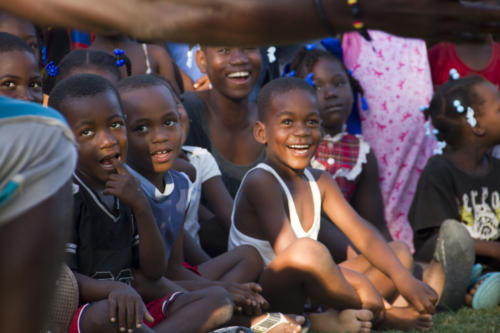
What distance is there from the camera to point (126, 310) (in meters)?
2.39

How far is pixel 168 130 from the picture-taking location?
3.31m

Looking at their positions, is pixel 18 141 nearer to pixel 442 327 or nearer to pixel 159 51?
pixel 442 327

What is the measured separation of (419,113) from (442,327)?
218cm

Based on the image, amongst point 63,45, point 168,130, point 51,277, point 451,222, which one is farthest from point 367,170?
point 51,277

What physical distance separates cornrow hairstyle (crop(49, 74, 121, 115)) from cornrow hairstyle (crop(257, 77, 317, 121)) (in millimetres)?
1154

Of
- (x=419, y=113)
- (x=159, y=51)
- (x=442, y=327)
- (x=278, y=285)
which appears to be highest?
(x=159, y=51)

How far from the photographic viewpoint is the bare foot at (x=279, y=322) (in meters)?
2.98

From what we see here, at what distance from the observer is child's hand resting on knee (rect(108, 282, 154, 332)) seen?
2.37 meters

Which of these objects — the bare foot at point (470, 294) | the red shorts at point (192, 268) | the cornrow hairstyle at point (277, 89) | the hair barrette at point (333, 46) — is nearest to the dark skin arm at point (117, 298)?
the red shorts at point (192, 268)

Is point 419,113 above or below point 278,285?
above

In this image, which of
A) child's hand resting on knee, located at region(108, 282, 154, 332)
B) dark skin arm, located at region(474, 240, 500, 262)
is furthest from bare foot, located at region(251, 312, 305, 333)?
dark skin arm, located at region(474, 240, 500, 262)

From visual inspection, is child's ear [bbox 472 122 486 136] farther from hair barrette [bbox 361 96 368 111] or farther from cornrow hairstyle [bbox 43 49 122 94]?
cornrow hairstyle [bbox 43 49 122 94]

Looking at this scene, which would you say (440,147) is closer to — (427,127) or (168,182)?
(427,127)

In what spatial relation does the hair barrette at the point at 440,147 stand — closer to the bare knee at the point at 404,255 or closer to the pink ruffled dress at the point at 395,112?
the pink ruffled dress at the point at 395,112
